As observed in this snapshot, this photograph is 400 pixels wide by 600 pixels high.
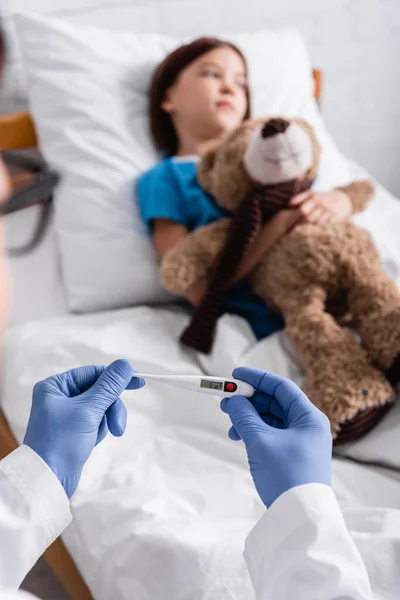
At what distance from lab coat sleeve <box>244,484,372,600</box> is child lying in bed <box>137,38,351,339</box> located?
1.80 ft

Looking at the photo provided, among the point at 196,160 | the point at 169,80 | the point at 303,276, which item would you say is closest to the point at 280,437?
the point at 303,276

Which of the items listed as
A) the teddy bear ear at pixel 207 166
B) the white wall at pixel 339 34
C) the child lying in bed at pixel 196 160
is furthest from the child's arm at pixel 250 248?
the white wall at pixel 339 34

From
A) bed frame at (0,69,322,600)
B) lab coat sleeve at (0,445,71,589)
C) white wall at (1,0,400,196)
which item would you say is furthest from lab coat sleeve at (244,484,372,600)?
white wall at (1,0,400,196)

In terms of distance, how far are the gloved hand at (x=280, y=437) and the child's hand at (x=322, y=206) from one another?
0.46 meters

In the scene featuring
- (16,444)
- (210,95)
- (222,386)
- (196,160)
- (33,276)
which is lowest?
(16,444)

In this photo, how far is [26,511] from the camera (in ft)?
2.04

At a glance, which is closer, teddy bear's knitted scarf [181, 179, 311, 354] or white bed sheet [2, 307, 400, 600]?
white bed sheet [2, 307, 400, 600]

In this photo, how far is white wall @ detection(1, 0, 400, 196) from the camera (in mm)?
1548

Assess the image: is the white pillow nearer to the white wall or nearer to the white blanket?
A: the white blanket

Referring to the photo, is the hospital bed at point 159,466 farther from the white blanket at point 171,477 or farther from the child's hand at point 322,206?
the child's hand at point 322,206

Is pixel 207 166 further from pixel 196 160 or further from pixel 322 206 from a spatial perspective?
pixel 322 206

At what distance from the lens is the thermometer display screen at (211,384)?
0.72 m

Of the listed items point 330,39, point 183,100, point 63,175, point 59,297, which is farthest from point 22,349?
point 330,39

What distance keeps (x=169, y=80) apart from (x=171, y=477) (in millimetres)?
919
